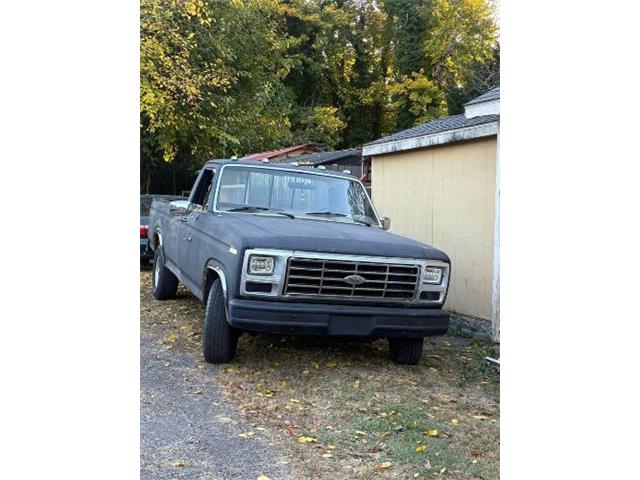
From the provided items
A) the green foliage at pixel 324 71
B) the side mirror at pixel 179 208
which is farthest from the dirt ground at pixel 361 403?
the green foliage at pixel 324 71

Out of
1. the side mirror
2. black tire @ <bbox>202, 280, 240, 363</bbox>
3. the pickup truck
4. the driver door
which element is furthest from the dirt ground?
the side mirror

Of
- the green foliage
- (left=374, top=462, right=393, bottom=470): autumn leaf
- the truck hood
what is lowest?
(left=374, top=462, right=393, bottom=470): autumn leaf

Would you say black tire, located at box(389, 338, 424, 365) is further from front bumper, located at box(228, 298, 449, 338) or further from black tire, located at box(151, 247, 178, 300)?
black tire, located at box(151, 247, 178, 300)

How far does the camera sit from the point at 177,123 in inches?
620

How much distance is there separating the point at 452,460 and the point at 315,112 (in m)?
28.0

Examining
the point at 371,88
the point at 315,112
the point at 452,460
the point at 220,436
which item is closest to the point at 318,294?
the point at 220,436

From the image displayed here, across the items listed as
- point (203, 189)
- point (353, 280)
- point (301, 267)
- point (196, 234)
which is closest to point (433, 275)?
point (353, 280)

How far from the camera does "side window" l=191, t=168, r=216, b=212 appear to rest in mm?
6430

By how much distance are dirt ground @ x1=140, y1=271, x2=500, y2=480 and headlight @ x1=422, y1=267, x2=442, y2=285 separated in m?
0.87

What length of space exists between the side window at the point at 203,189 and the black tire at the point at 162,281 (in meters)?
1.66

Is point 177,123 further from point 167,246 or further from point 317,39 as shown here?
point 317,39

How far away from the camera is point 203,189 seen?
6.79 m

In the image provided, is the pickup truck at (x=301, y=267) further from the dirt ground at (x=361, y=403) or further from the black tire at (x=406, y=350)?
the dirt ground at (x=361, y=403)
